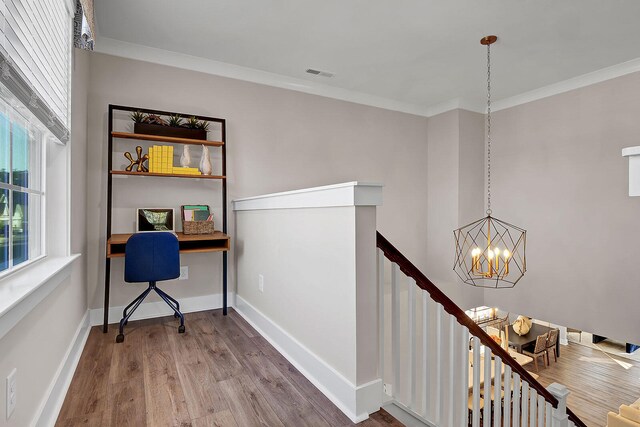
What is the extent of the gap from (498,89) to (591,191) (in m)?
1.57

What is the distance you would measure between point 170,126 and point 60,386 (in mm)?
2088

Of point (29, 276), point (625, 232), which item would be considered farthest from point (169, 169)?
point (625, 232)

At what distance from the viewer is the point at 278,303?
2.39m

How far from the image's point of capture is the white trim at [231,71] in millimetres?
3039

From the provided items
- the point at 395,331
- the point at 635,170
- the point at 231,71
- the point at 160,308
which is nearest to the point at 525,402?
the point at 395,331

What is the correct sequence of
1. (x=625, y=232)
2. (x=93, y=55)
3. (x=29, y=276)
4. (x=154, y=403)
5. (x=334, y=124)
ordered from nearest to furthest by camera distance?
(x=29, y=276) < (x=154, y=403) < (x=93, y=55) < (x=625, y=232) < (x=334, y=124)

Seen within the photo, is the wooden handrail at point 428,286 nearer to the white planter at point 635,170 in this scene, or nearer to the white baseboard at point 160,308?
the white planter at point 635,170

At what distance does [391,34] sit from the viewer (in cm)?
299

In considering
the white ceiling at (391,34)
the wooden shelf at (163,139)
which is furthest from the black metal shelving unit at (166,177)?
the white ceiling at (391,34)

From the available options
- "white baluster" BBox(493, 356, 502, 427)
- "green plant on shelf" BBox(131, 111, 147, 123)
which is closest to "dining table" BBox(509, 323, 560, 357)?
"white baluster" BBox(493, 356, 502, 427)

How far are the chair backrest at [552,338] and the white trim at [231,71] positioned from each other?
5347 millimetres

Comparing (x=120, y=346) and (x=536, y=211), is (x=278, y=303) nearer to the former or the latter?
(x=120, y=346)

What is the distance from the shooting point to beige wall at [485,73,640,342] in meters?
3.59

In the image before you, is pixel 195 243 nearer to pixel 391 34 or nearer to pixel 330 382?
pixel 330 382
